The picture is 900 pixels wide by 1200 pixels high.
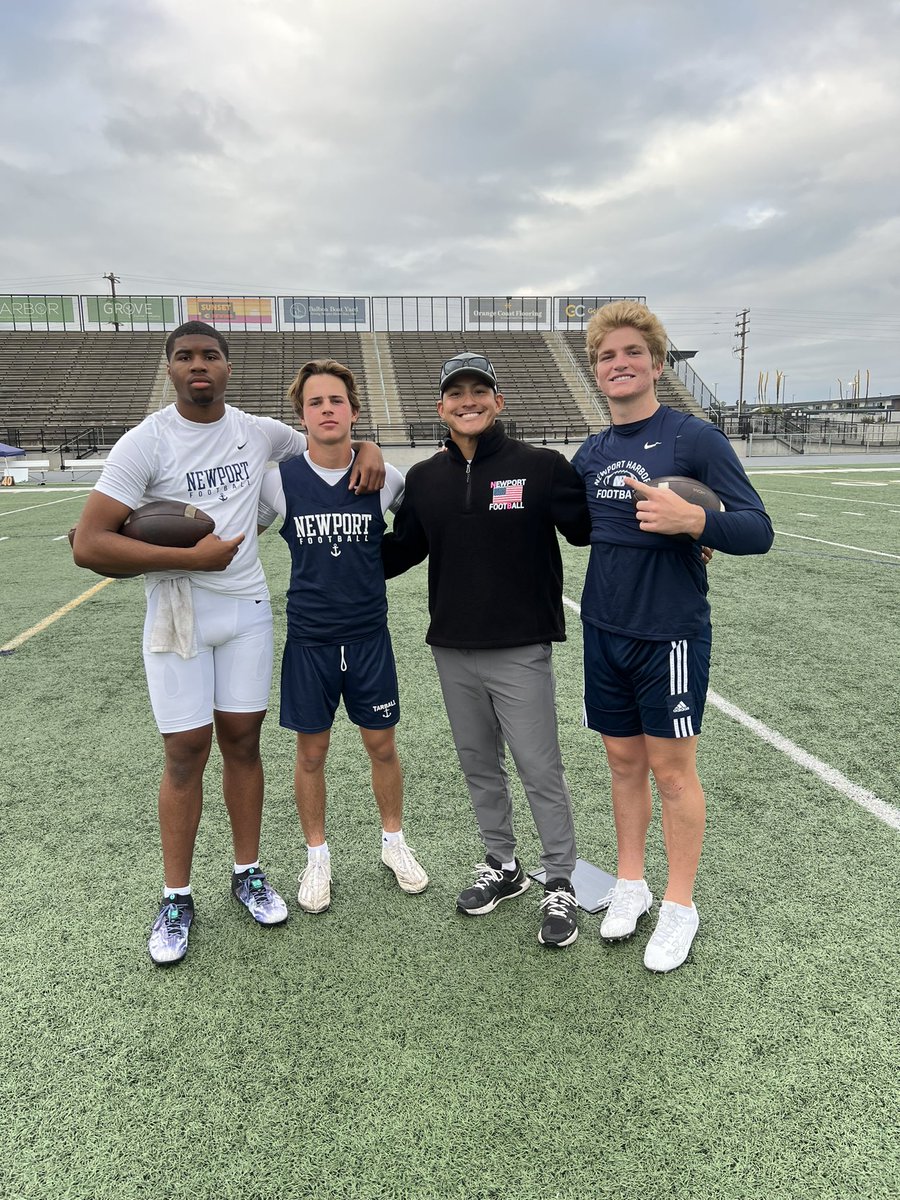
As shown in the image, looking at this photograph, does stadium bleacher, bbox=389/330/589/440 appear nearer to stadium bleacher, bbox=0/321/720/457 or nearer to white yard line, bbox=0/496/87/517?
stadium bleacher, bbox=0/321/720/457

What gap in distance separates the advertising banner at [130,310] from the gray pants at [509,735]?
49431mm

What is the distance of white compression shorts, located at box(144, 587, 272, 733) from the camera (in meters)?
2.33

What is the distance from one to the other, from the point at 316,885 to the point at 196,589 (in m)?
1.14

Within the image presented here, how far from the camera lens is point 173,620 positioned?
2301 mm

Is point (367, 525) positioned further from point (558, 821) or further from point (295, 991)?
point (295, 991)

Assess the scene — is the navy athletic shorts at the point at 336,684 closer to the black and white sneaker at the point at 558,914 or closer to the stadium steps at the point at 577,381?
the black and white sneaker at the point at 558,914

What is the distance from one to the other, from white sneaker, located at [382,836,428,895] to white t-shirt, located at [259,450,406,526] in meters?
1.27

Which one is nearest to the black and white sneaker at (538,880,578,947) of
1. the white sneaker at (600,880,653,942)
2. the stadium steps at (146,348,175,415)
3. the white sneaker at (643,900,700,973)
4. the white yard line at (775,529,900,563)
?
the white sneaker at (600,880,653,942)

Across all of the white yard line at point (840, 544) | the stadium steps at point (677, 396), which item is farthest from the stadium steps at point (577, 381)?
the white yard line at point (840, 544)

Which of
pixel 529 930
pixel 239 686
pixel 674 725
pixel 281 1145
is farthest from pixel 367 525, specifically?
pixel 281 1145

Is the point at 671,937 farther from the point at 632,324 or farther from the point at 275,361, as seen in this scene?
the point at 275,361

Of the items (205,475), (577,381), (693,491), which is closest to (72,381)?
(577,381)

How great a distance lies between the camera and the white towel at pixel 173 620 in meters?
2.29

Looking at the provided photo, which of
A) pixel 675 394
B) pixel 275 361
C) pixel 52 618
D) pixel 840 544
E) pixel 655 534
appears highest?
pixel 275 361
